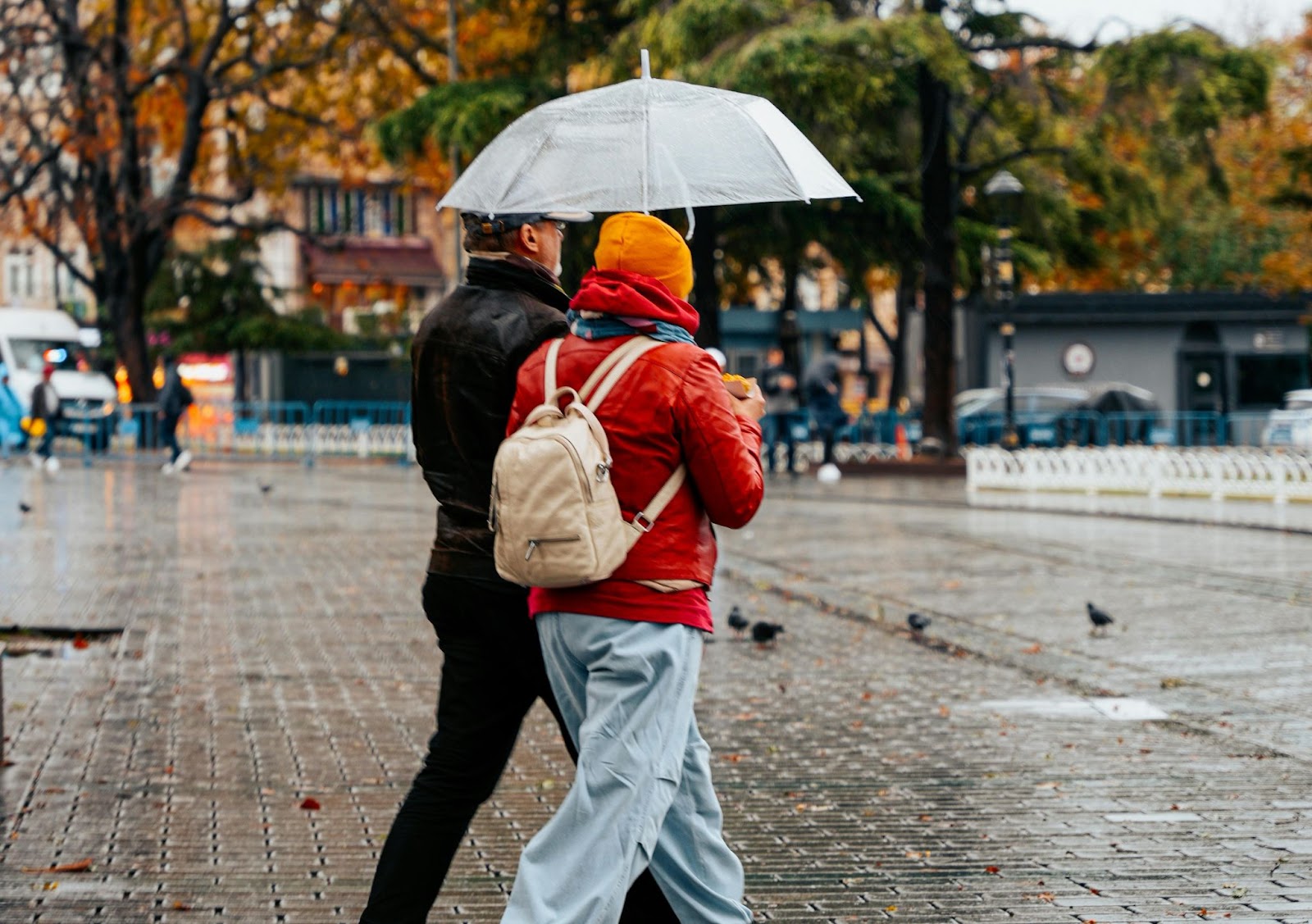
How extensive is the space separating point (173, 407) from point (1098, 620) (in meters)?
22.8

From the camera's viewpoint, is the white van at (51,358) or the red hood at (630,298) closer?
the red hood at (630,298)

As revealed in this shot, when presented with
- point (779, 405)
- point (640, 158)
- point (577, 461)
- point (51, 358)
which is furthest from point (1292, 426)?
point (577, 461)

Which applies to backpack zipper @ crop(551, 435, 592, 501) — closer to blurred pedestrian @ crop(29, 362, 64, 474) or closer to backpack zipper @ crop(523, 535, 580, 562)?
backpack zipper @ crop(523, 535, 580, 562)

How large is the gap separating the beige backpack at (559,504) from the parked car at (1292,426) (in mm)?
31629

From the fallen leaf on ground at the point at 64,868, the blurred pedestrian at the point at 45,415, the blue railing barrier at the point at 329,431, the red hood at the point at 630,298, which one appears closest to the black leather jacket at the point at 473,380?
the red hood at the point at 630,298

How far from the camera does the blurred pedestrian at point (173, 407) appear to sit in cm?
2909

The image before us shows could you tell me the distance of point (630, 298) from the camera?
3.82m

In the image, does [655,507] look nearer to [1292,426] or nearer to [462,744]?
[462,744]

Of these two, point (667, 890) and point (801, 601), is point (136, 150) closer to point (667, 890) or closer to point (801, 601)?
point (801, 601)

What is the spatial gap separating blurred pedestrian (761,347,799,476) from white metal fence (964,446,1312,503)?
154 inches

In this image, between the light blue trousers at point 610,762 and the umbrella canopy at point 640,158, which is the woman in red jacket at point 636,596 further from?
the umbrella canopy at point 640,158

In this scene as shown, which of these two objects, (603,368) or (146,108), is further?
(146,108)

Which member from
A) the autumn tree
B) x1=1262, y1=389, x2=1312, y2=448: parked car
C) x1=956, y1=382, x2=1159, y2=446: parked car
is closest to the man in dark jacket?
x1=956, y1=382, x2=1159, y2=446: parked car

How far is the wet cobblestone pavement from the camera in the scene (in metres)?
5.06
